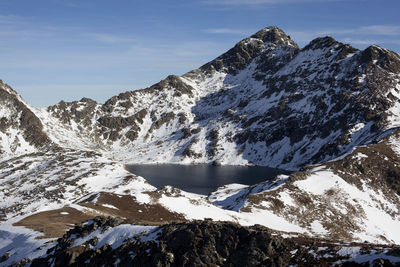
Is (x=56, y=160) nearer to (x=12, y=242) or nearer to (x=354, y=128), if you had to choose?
(x=12, y=242)

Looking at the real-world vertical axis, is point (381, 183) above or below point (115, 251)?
below

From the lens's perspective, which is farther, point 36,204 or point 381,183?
point 381,183

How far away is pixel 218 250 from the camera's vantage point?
95.9ft

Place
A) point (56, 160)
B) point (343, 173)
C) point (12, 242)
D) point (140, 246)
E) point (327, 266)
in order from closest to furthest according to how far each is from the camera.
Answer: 1. point (327, 266)
2. point (140, 246)
3. point (12, 242)
4. point (343, 173)
5. point (56, 160)

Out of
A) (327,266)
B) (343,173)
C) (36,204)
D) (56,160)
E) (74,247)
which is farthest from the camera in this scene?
(56,160)

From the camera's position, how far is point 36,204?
93.8 metres

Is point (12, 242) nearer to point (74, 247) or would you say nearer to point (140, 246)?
point (74, 247)

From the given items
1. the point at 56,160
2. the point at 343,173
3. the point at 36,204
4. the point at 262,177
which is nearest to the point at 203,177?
the point at 262,177

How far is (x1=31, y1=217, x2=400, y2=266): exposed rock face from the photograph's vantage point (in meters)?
26.2

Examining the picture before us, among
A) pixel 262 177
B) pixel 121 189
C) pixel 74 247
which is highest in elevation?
pixel 74 247

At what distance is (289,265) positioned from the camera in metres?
26.2

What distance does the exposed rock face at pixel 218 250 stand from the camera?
26234mm

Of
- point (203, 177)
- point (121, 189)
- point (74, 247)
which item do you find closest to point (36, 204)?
point (121, 189)

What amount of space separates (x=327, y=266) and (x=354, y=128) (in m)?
186
